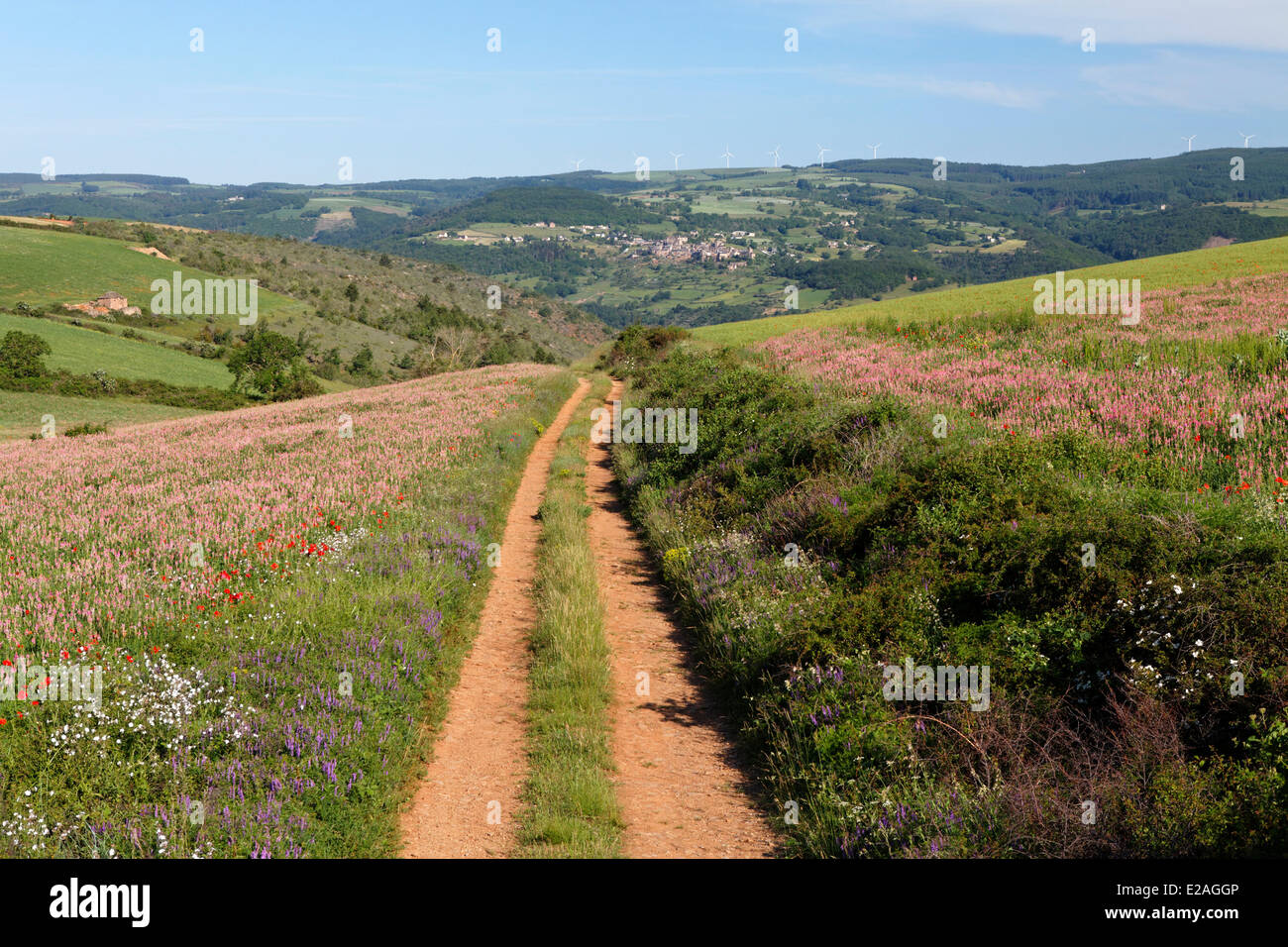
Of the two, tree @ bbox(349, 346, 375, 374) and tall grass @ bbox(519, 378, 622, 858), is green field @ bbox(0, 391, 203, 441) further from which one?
tree @ bbox(349, 346, 375, 374)

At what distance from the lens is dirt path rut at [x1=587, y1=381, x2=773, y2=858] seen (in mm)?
5969

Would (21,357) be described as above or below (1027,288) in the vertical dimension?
below

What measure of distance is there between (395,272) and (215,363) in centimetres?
12731

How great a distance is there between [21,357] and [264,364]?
16118mm

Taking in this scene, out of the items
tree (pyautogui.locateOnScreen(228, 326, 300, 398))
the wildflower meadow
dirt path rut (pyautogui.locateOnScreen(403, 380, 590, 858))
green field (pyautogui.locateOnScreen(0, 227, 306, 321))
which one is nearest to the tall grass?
dirt path rut (pyautogui.locateOnScreen(403, 380, 590, 858))

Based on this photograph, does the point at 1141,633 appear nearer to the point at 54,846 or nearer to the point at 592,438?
the point at 54,846

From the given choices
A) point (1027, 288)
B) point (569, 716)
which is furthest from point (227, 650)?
point (1027, 288)

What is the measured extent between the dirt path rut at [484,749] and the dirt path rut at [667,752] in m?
1.01

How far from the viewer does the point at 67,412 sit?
147ft

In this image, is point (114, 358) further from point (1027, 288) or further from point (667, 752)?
point (667, 752)

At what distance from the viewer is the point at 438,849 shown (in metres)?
5.64

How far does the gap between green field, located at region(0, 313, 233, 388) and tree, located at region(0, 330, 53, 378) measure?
2349 millimetres
